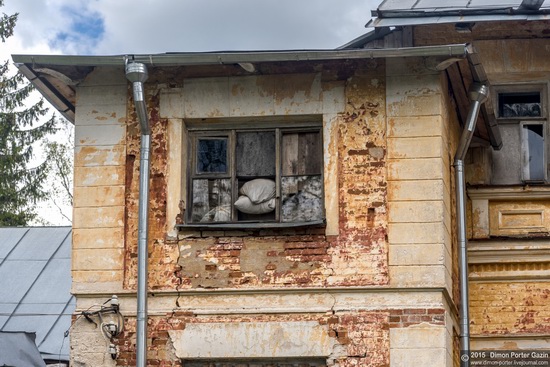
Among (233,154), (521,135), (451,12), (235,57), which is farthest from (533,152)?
(235,57)

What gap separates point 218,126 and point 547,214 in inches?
173

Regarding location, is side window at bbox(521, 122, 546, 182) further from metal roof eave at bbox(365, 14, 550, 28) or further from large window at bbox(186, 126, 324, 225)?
large window at bbox(186, 126, 324, 225)

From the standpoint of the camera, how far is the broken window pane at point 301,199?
12.3 metres

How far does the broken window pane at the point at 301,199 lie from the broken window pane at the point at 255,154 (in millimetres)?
253

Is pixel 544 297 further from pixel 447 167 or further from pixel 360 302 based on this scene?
pixel 360 302

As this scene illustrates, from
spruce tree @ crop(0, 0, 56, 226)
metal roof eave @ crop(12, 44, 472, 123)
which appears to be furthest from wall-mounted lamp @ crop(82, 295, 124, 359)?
spruce tree @ crop(0, 0, 56, 226)

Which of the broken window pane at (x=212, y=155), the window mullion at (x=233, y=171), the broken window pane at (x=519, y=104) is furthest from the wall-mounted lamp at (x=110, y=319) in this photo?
the broken window pane at (x=519, y=104)

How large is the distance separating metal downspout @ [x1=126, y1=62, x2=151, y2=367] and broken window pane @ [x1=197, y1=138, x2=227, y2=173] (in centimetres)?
66

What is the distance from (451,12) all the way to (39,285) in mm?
6792

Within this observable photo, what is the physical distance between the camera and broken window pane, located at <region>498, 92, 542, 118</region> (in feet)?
50.0

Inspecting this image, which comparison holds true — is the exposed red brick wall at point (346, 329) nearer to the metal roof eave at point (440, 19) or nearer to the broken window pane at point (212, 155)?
the broken window pane at point (212, 155)

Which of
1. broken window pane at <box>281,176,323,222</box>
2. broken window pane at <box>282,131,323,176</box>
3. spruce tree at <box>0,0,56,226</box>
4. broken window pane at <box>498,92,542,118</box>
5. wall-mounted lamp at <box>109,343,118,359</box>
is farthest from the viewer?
spruce tree at <box>0,0,56,226</box>

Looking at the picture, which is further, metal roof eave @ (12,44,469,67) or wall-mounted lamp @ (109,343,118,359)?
wall-mounted lamp @ (109,343,118,359)

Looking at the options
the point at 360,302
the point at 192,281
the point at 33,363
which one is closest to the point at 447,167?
the point at 360,302
